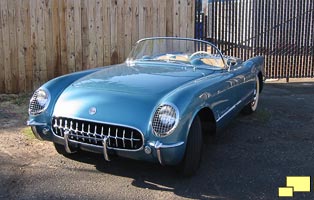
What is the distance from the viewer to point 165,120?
360 cm

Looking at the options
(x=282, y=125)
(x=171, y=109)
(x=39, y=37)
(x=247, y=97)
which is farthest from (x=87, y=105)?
(x=39, y=37)

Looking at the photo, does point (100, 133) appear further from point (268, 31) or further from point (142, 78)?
point (268, 31)

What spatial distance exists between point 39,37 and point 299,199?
5797 millimetres

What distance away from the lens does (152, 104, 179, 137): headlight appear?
3566 millimetres

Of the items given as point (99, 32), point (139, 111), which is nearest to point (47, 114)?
point (139, 111)

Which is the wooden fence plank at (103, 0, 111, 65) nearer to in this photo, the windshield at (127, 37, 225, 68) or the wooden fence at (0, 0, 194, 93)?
the wooden fence at (0, 0, 194, 93)

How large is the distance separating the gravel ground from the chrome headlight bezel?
61 centimetres

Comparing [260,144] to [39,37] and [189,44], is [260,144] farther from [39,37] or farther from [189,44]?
[39,37]

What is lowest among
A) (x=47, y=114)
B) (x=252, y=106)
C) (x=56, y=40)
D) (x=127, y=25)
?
(x=252, y=106)

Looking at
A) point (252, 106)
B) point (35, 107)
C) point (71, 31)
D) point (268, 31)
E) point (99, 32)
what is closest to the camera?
point (35, 107)

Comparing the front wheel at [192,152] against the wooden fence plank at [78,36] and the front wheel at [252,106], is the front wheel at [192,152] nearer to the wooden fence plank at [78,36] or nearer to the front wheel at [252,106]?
the front wheel at [252,106]

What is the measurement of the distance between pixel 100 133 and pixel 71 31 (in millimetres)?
4660

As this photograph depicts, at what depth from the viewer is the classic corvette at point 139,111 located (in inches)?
142

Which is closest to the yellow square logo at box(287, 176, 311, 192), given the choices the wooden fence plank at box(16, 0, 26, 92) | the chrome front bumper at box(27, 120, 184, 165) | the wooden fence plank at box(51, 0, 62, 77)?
the chrome front bumper at box(27, 120, 184, 165)
